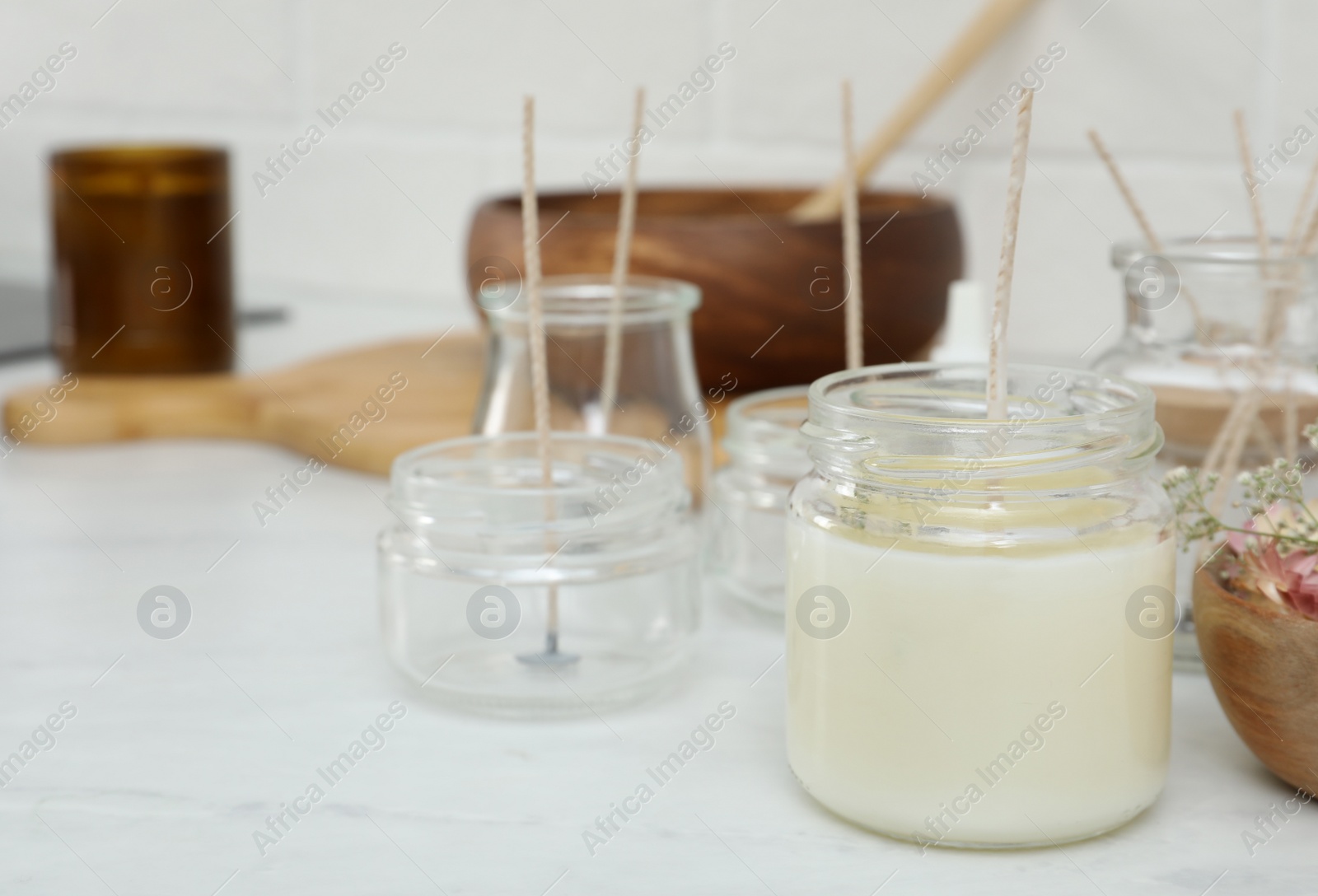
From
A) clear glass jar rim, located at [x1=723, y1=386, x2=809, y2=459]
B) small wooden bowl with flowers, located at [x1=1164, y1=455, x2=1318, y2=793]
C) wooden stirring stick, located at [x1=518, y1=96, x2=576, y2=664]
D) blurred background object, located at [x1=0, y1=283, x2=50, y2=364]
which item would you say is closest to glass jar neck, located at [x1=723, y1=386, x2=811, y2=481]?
clear glass jar rim, located at [x1=723, y1=386, x2=809, y2=459]

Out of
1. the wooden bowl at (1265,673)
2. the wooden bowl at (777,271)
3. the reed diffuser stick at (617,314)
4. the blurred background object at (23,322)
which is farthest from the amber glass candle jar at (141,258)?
the wooden bowl at (1265,673)

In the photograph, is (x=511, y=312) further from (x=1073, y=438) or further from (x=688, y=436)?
(x=1073, y=438)

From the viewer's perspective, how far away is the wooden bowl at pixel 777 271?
93 centimetres

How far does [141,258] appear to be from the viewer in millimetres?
1097

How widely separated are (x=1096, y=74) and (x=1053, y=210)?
115mm

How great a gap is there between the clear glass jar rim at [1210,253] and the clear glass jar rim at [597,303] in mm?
222

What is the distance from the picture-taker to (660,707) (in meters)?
0.61

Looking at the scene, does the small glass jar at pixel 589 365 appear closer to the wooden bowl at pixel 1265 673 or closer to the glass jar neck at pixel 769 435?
the glass jar neck at pixel 769 435

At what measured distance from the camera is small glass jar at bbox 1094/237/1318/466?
2.07 ft

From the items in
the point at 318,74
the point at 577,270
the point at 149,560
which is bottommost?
the point at 149,560

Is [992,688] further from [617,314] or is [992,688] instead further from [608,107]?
[608,107]

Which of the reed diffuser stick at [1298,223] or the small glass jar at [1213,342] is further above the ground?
the reed diffuser stick at [1298,223]

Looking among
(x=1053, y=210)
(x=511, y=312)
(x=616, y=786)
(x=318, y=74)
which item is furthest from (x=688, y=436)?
(x=318, y=74)

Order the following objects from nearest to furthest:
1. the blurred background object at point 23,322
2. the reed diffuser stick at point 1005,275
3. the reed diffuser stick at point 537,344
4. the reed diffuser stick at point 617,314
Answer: the reed diffuser stick at point 1005,275
the reed diffuser stick at point 537,344
the reed diffuser stick at point 617,314
the blurred background object at point 23,322
